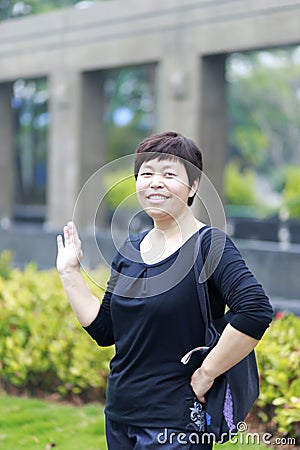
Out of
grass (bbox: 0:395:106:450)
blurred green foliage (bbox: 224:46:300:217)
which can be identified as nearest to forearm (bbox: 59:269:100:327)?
grass (bbox: 0:395:106:450)

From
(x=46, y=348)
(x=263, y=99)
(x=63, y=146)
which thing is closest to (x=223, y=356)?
(x=46, y=348)

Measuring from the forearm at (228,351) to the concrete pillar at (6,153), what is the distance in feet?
56.2

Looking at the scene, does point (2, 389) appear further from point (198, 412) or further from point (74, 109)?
point (74, 109)

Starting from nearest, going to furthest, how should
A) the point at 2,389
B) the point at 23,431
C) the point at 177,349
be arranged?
1. the point at 177,349
2. the point at 23,431
3. the point at 2,389

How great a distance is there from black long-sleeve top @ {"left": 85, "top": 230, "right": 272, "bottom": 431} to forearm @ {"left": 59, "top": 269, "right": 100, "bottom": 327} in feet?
0.51

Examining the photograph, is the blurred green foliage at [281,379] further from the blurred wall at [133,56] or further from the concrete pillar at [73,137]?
the concrete pillar at [73,137]

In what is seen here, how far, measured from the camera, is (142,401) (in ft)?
9.48

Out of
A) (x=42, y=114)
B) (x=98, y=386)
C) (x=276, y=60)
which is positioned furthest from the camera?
(x=276, y=60)

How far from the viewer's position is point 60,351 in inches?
247

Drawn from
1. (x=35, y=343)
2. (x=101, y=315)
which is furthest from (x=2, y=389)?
(x=101, y=315)

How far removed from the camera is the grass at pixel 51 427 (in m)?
5.29

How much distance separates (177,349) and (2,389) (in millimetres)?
4249

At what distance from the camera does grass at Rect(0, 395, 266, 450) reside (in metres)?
5.29

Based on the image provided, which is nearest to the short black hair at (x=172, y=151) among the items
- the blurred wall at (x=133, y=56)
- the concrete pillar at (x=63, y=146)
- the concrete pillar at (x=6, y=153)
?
the blurred wall at (x=133, y=56)
